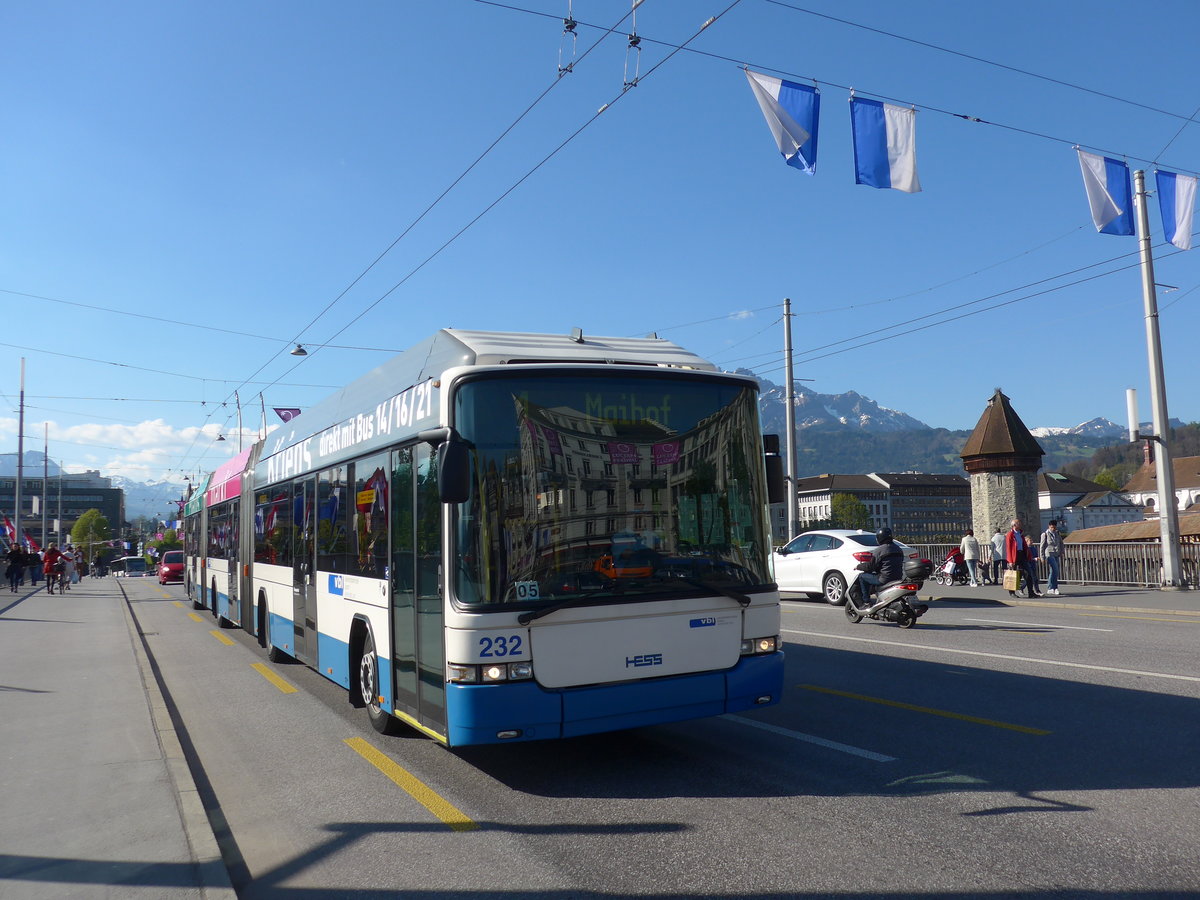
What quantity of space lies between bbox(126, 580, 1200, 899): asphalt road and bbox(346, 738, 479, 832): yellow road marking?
0.02 meters

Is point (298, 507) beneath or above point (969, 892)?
above

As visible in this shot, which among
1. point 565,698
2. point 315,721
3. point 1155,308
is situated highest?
point 1155,308

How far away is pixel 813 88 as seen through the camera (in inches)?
527

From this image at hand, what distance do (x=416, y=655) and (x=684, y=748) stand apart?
212cm

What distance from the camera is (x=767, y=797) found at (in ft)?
18.7

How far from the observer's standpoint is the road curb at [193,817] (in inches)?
175

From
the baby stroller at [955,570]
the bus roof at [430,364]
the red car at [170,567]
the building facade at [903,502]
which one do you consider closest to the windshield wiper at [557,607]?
the bus roof at [430,364]

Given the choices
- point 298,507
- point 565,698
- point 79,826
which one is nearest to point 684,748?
point 565,698

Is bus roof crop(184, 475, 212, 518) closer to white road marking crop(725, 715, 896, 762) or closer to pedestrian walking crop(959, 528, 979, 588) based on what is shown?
white road marking crop(725, 715, 896, 762)

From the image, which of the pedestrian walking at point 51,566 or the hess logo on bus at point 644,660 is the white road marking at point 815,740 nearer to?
the hess logo on bus at point 644,660

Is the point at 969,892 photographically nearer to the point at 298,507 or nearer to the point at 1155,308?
the point at 298,507

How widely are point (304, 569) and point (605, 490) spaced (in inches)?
212

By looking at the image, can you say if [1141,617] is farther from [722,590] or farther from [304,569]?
[304,569]

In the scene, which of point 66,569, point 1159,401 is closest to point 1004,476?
point 1159,401
